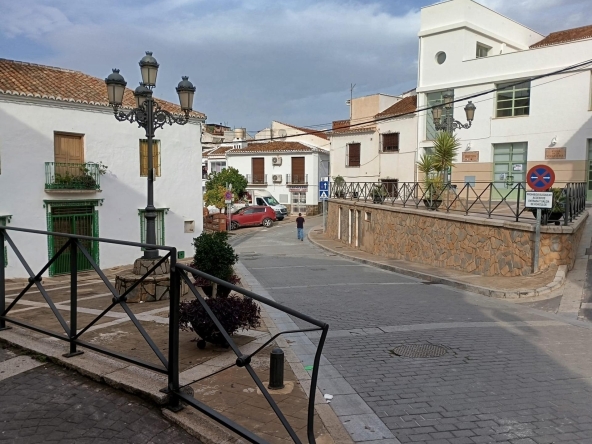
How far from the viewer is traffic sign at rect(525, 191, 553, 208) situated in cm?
1061

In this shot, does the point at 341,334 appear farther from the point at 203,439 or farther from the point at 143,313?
the point at 203,439

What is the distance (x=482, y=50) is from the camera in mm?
26734

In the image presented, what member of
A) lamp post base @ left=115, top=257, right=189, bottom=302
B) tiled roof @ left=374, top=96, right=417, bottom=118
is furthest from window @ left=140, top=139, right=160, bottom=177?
tiled roof @ left=374, top=96, right=417, bottom=118

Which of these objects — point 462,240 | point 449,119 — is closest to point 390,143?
point 449,119

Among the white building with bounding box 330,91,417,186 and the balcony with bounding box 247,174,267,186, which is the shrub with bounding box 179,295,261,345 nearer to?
the white building with bounding box 330,91,417,186

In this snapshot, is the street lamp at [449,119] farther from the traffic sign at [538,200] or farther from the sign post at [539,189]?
the traffic sign at [538,200]

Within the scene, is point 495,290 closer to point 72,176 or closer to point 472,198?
point 472,198

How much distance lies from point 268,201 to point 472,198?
25.9 metres

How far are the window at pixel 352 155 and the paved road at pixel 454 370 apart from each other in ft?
89.1

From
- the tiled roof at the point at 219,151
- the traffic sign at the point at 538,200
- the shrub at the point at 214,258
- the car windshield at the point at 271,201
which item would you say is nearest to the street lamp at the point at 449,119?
the traffic sign at the point at 538,200

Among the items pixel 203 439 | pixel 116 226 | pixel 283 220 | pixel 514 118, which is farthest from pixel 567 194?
pixel 283 220

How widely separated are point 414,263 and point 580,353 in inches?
403

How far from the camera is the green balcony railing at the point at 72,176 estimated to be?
16516mm

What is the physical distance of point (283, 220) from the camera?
41031 mm
